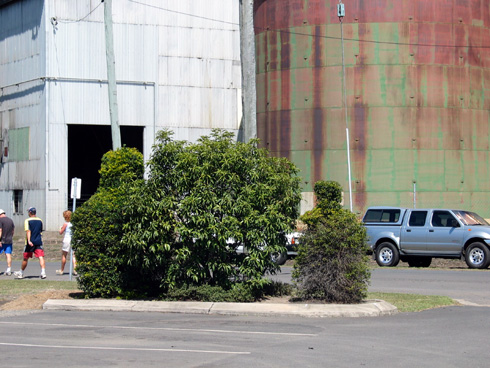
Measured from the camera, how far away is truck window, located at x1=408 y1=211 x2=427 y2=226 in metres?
26.8

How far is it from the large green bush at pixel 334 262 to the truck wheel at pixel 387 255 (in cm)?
1215

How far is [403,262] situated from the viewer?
1206 inches

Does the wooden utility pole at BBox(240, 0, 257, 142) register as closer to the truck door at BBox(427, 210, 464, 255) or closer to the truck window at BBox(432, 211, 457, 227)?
the truck door at BBox(427, 210, 464, 255)

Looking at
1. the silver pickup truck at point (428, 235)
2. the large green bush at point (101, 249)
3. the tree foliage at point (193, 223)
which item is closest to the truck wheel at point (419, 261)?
the silver pickup truck at point (428, 235)

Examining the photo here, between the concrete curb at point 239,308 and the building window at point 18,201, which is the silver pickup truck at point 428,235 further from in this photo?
the building window at point 18,201

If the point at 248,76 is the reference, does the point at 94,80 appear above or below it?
above

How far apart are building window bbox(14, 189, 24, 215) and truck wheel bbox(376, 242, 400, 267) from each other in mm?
21383

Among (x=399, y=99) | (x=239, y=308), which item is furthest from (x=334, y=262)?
(x=399, y=99)

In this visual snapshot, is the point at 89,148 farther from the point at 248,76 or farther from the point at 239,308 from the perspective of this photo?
the point at 239,308

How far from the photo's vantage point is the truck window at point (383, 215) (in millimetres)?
27766

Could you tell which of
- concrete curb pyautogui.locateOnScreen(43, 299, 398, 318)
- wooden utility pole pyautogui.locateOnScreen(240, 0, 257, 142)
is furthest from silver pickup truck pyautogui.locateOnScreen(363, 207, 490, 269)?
concrete curb pyautogui.locateOnScreen(43, 299, 398, 318)

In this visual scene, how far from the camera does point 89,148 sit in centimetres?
4844

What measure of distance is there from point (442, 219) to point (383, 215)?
2.24 m

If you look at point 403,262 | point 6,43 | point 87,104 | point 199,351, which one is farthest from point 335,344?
point 6,43
